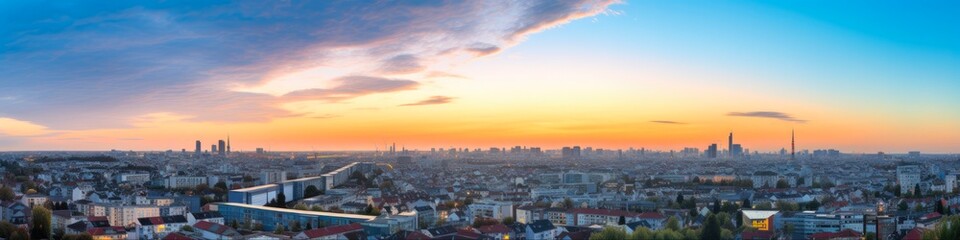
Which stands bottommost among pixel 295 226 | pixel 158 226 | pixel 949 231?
pixel 295 226

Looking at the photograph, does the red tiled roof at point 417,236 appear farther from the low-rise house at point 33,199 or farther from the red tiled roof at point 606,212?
the low-rise house at point 33,199

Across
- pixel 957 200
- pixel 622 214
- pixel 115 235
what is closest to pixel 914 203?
pixel 957 200

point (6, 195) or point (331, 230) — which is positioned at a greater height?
point (6, 195)

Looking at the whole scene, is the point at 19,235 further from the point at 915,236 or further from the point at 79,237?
the point at 915,236

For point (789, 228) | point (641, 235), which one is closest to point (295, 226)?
point (641, 235)

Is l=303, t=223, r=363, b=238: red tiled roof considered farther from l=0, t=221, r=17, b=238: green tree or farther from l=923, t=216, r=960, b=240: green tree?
l=923, t=216, r=960, b=240: green tree

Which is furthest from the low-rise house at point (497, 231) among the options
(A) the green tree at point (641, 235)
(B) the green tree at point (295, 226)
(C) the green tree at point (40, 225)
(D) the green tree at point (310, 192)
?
(D) the green tree at point (310, 192)
